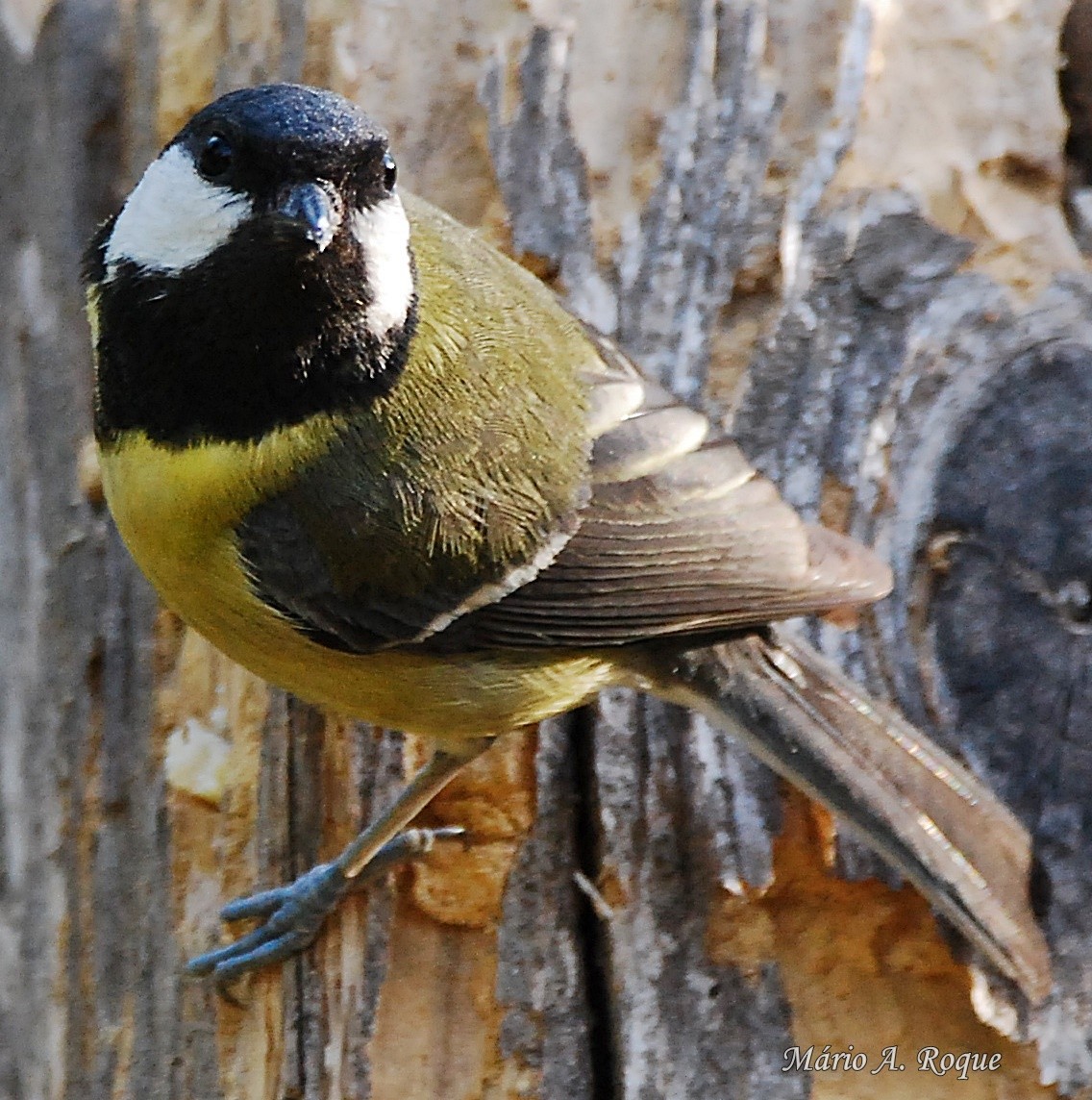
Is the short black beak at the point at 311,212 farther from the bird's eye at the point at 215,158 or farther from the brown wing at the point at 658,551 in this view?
the brown wing at the point at 658,551

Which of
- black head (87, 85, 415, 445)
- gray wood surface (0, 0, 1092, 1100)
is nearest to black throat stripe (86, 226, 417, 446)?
black head (87, 85, 415, 445)

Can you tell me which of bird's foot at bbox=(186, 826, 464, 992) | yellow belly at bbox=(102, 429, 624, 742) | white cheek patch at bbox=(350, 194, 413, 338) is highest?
white cheek patch at bbox=(350, 194, 413, 338)

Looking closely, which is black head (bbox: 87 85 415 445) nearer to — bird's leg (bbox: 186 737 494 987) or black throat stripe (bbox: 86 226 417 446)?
black throat stripe (bbox: 86 226 417 446)

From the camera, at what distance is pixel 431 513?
1.84m

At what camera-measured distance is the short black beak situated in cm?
161

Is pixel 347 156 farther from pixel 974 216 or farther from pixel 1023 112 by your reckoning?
pixel 1023 112

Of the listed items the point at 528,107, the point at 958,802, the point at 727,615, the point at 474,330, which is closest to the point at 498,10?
the point at 528,107

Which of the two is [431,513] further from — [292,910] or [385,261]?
[292,910]

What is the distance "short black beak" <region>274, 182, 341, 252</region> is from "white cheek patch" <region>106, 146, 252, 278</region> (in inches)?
2.6

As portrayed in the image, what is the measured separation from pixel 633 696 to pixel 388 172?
0.74 meters

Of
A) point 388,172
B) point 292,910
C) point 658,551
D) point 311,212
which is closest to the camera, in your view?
point 311,212

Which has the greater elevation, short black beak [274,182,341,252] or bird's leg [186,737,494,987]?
short black beak [274,182,341,252]

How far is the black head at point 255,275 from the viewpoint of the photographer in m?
1.65

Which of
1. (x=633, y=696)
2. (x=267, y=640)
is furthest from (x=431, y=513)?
(x=633, y=696)
